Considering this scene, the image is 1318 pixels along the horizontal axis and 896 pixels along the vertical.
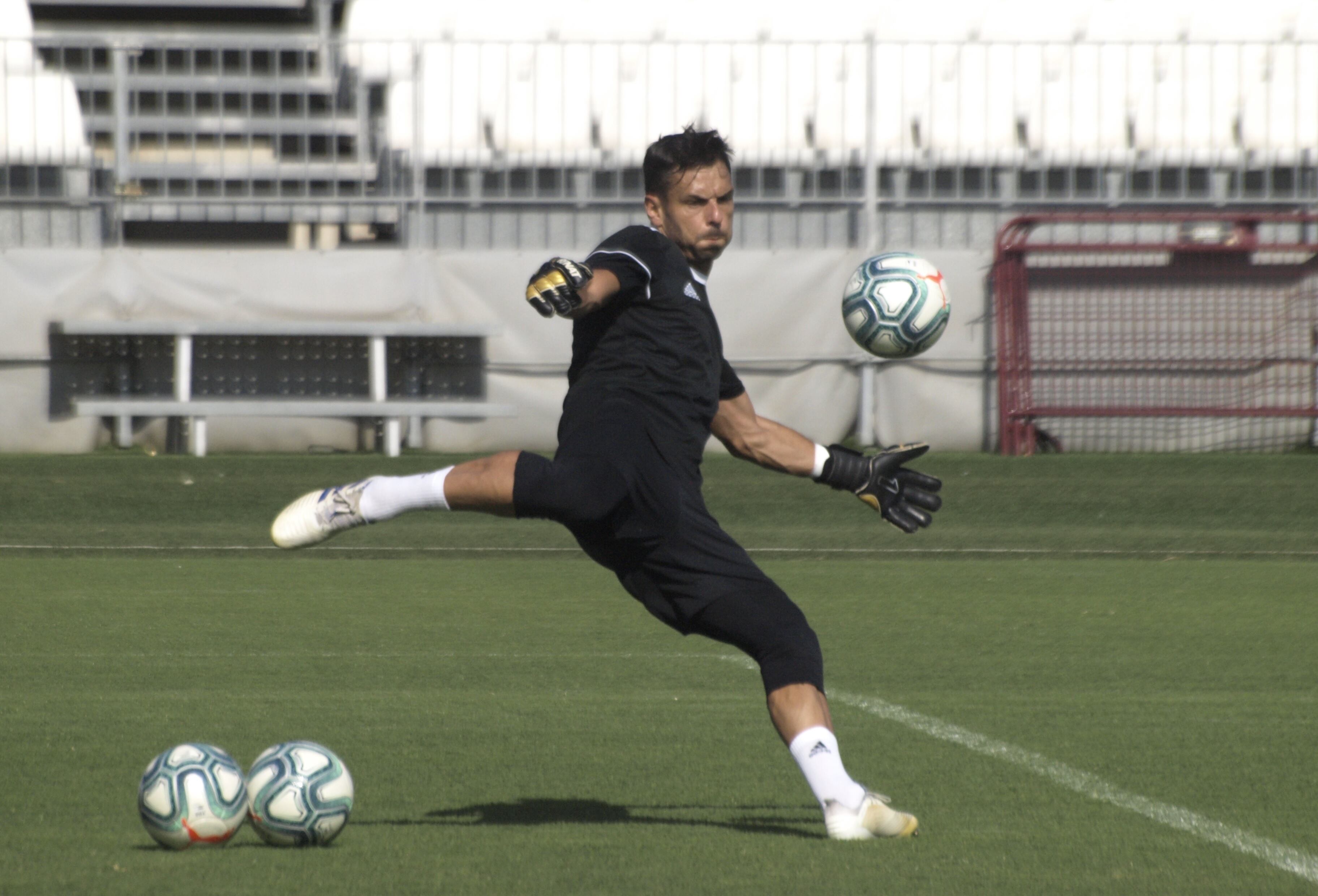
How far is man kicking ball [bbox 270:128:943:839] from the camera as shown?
4523 mm

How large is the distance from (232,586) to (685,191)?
5.77 m

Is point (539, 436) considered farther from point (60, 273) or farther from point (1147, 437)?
point (1147, 437)

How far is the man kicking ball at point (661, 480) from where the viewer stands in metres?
4.52

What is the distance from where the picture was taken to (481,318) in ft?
50.2

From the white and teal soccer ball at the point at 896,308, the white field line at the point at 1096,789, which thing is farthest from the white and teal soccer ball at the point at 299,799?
the white and teal soccer ball at the point at 896,308

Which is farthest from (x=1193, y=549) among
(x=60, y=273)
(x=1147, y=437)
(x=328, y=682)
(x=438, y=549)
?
(x=60, y=273)

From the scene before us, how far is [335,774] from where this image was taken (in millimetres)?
4398

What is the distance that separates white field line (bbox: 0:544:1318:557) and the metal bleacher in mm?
4357

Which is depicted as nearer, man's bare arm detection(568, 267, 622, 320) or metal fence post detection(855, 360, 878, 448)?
man's bare arm detection(568, 267, 622, 320)

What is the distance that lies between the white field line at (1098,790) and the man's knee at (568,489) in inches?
66.3

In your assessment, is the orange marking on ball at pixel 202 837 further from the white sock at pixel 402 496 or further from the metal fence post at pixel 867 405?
the metal fence post at pixel 867 405

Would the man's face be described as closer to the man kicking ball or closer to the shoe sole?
the man kicking ball

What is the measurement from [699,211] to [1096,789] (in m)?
2.02

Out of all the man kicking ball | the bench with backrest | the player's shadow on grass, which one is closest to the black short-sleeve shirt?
the man kicking ball
